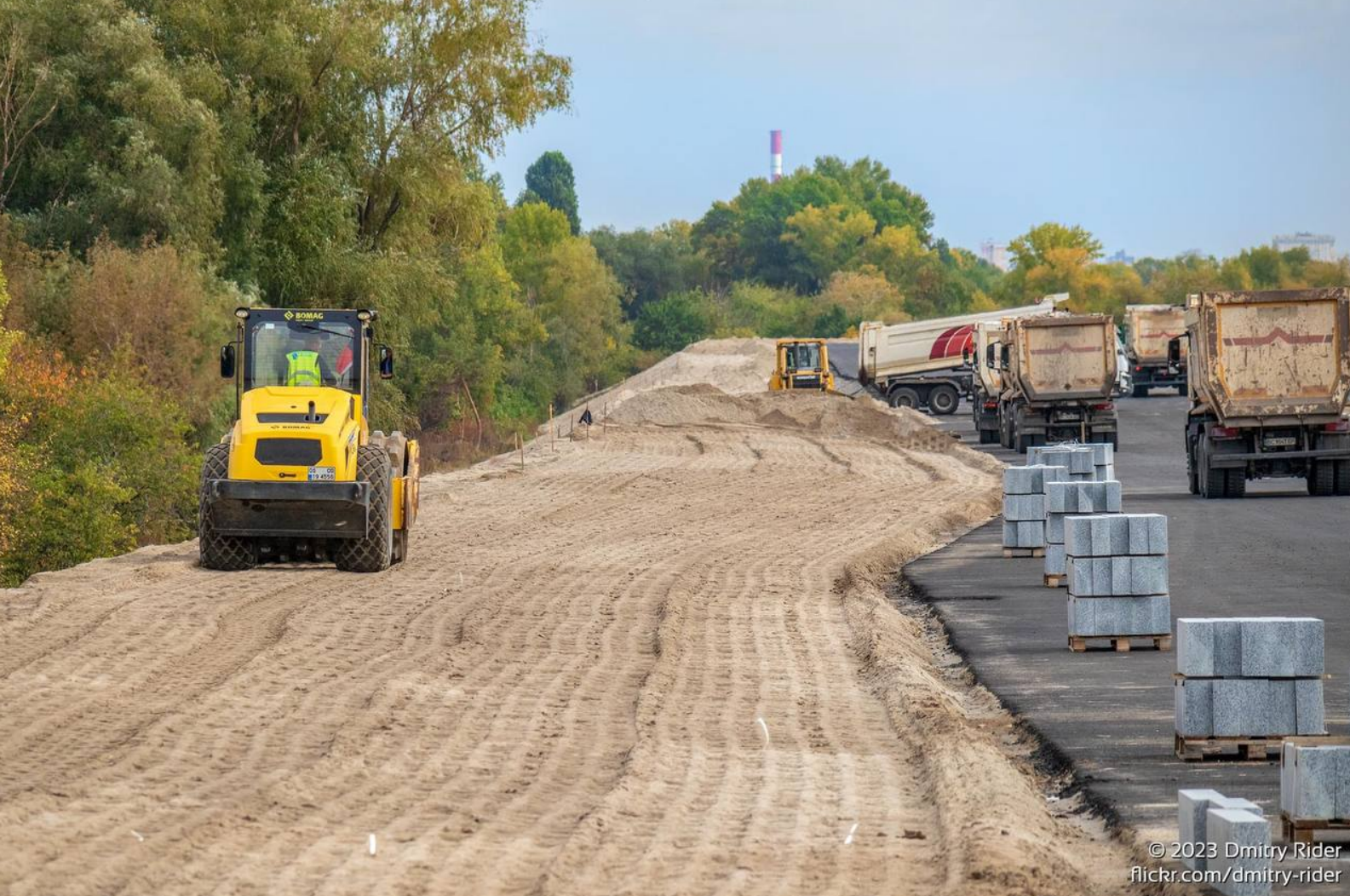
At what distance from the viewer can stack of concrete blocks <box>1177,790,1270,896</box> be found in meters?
7.10

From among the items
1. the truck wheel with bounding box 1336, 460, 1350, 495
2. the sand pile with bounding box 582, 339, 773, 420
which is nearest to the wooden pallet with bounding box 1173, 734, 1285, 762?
the truck wheel with bounding box 1336, 460, 1350, 495

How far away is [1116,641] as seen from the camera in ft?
46.8

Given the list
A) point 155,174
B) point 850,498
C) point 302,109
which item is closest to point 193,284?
point 155,174

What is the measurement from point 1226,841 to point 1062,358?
33716 millimetres

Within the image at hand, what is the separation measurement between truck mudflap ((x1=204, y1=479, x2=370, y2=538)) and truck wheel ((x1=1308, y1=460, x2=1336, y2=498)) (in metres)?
15.9

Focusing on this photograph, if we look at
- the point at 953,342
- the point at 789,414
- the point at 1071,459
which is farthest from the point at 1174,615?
the point at 953,342

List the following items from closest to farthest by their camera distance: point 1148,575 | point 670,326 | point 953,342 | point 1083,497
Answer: point 1148,575 → point 1083,497 → point 953,342 → point 670,326

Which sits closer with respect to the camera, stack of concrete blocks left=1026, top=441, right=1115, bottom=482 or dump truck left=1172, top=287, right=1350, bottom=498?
stack of concrete blocks left=1026, top=441, right=1115, bottom=482

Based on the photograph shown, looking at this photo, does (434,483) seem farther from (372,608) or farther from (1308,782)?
(1308,782)

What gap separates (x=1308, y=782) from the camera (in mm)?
8062

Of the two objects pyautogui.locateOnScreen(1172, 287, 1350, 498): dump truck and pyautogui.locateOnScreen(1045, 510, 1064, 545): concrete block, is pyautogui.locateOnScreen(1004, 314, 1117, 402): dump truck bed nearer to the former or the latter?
pyautogui.locateOnScreen(1172, 287, 1350, 498): dump truck

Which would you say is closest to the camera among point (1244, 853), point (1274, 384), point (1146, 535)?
point (1244, 853)

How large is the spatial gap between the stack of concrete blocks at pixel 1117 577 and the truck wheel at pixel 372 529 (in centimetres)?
766

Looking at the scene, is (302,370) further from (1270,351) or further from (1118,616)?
(1270,351)
